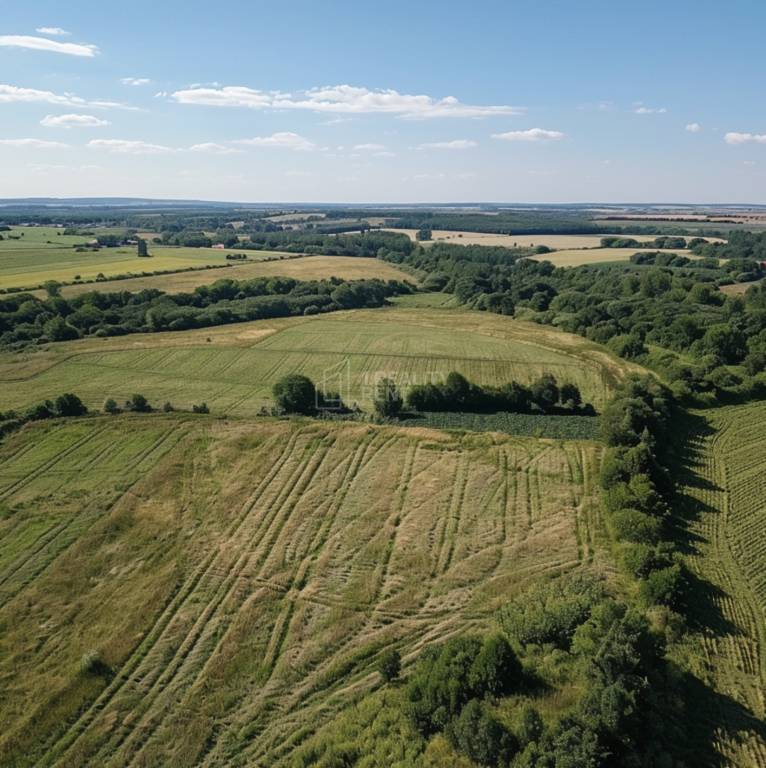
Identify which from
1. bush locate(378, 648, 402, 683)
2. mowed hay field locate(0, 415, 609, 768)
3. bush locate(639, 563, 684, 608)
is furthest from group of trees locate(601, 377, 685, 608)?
bush locate(378, 648, 402, 683)

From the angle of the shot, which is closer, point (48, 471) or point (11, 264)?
point (48, 471)

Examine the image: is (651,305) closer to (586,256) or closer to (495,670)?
(586,256)

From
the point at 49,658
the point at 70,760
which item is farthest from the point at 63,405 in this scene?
the point at 70,760

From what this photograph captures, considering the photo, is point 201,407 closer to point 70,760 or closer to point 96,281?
point 70,760

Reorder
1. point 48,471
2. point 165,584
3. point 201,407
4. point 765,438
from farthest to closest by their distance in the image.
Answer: point 201,407, point 765,438, point 48,471, point 165,584

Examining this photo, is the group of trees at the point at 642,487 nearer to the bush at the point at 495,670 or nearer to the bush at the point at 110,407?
the bush at the point at 495,670

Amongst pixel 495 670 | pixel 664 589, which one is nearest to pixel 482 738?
pixel 495 670

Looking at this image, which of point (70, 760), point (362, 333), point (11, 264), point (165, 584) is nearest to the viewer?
point (70, 760)
